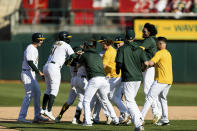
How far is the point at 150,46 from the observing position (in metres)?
12.5

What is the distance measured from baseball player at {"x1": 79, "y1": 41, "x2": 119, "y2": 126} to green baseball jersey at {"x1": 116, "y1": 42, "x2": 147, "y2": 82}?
900mm

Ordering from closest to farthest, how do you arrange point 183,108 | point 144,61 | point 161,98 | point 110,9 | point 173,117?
point 144,61, point 161,98, point 173,117, point 183,108, point 110,9

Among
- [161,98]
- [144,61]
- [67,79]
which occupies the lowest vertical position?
[67,79]

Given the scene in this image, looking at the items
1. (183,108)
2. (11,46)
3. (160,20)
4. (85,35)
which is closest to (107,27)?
(85,35)

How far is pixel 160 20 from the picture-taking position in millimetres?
31719

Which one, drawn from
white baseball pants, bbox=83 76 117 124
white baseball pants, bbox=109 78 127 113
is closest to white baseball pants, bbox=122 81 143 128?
white baseball pants, bbox=83 76 117 124

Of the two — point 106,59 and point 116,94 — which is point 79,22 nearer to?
point 106,59

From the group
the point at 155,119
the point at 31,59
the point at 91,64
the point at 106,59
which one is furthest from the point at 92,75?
the point at 155,119

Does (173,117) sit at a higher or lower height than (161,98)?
lower

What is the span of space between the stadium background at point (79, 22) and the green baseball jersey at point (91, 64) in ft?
59.3

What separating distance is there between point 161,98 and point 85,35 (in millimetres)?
21441

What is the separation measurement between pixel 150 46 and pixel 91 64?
1.49m

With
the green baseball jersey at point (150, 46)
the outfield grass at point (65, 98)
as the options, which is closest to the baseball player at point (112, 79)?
the green baseball jersey at point (150, 46)

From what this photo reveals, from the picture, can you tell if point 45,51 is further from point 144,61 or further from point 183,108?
point 144,61
